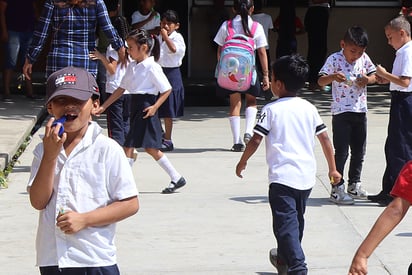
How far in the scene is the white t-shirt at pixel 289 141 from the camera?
577 cm

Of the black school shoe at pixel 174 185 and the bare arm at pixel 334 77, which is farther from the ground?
the bare arm at pixel 334 77

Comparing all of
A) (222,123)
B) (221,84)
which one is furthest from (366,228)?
(222,123)

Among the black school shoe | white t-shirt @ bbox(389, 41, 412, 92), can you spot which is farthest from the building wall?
white t-shirt @ bbox(389, 41, 412, 92)

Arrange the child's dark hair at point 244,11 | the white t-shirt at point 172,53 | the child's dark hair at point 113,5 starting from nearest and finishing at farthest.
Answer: the child's dark hair at point 244,11
the white t-shirt at point 172,53
the child's dark hair at point 113,5

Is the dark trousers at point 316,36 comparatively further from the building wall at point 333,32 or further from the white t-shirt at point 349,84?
the white t-shirt at point 349,84

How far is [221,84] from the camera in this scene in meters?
10.3

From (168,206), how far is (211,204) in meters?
0.36

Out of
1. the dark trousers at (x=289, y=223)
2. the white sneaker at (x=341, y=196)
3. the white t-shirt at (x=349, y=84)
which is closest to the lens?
the dark trousers at (x=289, y=223)

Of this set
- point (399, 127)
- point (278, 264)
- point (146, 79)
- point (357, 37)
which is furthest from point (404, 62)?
point (278, 264)

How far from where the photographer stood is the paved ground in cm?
640

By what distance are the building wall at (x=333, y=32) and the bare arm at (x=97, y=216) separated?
12.9 metres

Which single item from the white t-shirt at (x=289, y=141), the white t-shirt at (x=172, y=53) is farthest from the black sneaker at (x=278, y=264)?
the white t-shirt at (x=172, y=53)

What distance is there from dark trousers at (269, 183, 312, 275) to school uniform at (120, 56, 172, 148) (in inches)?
106

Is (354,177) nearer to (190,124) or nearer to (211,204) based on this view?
(211,204)
